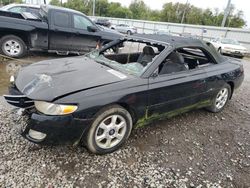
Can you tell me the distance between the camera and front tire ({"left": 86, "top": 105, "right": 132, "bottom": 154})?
2.65 metres

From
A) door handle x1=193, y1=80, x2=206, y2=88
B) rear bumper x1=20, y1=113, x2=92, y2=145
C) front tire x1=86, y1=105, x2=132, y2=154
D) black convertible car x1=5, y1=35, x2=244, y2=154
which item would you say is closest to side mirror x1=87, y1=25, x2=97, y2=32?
black convertible car x1=5, y1=35, x2=244, y2=154

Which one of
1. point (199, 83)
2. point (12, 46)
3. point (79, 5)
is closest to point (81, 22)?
point (12, 46)

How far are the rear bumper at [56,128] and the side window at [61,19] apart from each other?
5.51 metres

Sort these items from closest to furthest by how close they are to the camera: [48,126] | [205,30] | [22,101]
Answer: [48,126]
[22,101]
[205,30]

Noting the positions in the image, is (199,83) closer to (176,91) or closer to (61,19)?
(176,91)

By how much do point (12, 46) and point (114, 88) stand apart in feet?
17.8

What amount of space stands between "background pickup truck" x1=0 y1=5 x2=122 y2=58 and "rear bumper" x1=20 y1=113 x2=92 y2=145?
5.11 m

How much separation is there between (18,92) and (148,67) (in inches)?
69.0

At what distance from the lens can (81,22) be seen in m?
7.66

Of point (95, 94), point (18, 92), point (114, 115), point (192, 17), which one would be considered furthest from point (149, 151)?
point (192, 17)

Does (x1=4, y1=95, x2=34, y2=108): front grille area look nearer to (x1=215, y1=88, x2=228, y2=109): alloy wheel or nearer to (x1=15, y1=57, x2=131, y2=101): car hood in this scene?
(x1=15, y1=57, x2=131, y2=101): car hood

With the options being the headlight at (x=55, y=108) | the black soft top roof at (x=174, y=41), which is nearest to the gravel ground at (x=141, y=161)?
the headlight at (x=55, y=108)

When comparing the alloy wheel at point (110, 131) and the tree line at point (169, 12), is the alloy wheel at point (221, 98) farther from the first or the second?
the tree line at point (169, 12)

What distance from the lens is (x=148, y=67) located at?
3.12 meters
